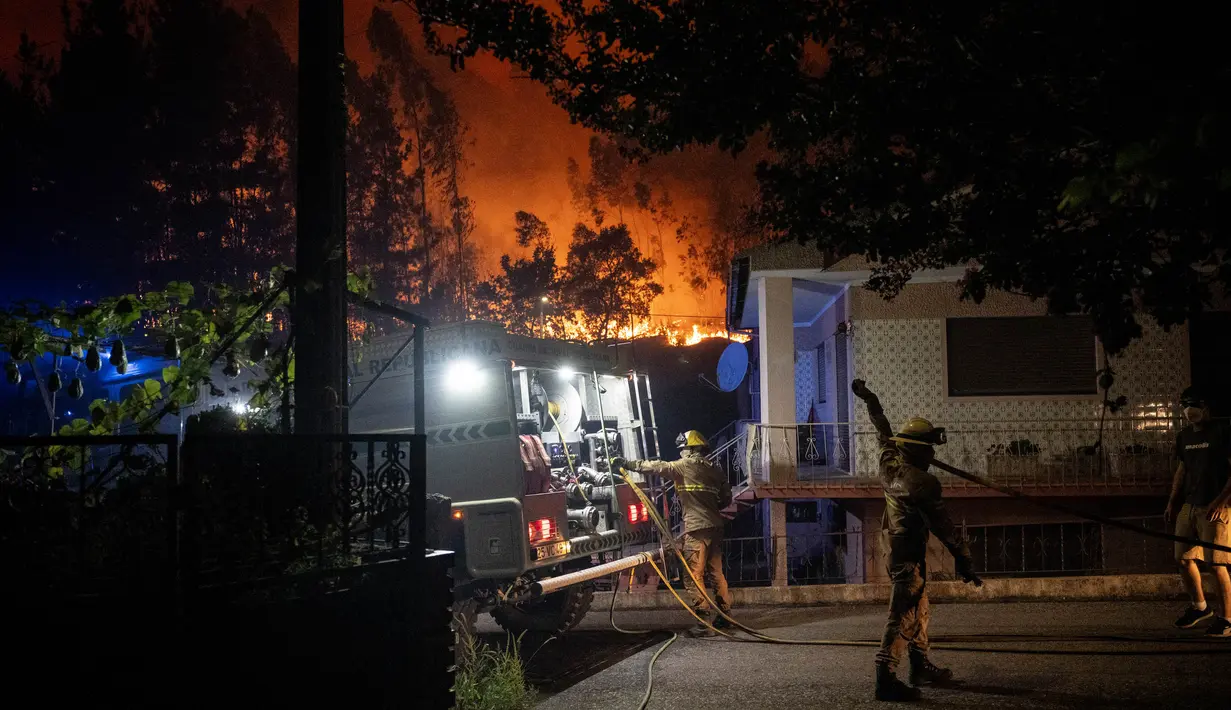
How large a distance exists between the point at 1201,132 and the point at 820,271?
11895 mm

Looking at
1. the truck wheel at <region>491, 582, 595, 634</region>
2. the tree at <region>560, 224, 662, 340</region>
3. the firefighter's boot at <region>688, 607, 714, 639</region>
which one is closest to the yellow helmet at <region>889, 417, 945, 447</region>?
the firefighter's boot at <region>688, 607, 714, 639</region>

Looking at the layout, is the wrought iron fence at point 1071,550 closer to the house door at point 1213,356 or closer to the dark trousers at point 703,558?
the house door at point 1213,356

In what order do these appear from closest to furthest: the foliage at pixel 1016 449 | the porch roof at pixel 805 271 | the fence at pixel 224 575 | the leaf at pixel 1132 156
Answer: the leaf at pixel 1132 156, the fence at pixel 224 575, the foliage at pixel 1016 449, the porch roof at pixel 805 271

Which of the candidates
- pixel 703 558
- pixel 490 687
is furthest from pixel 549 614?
pixel 490 687

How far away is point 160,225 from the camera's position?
98.7ft

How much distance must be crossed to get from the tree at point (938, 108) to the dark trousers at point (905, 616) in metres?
2.30

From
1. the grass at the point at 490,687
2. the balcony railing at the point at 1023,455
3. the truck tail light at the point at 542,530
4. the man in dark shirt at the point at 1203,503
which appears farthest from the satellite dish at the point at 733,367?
the grass at the point at 490,687

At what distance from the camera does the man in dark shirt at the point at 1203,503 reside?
8.15m

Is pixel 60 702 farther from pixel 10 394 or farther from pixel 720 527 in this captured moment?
pixel 10 394

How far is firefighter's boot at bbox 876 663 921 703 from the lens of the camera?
6.64 meters

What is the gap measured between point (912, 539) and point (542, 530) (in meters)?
3.55

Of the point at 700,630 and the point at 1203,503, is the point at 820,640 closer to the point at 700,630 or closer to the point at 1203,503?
the point at 700,630

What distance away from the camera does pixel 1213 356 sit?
15.7 meters

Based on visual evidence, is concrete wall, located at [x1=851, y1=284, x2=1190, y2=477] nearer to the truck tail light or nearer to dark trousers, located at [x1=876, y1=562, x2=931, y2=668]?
the truck tail light
